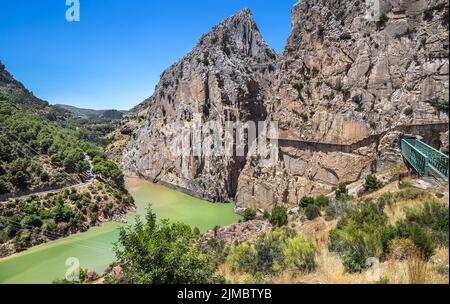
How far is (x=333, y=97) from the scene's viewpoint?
3425 centimetres

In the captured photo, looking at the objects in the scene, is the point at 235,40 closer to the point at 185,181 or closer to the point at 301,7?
the point at 301,7

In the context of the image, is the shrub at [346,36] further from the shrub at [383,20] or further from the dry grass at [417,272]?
the dry grass at [417,272]

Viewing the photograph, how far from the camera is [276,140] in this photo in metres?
39.5

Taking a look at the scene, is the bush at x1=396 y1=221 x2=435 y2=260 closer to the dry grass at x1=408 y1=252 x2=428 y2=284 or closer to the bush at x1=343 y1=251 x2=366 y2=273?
the dry grass at x1=408 y1=252 x2=428 y2=284

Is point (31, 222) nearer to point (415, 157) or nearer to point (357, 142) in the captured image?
point (357, 142)

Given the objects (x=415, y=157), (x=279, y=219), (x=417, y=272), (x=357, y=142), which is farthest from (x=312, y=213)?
(x=417, y=272)

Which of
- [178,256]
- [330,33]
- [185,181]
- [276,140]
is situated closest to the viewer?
[178,256]

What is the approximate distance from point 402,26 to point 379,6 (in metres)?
3.27

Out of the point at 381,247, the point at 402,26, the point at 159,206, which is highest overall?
the point at 402,26

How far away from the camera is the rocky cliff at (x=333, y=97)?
2795 centimetres

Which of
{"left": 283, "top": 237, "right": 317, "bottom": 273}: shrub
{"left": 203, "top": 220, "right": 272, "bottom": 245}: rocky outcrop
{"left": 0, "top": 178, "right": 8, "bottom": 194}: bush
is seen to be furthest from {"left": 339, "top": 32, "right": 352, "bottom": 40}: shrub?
{"left": 0, "top": 178, "right": 8, "bottom": 194}: bush

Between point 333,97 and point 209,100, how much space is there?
25.9 meters

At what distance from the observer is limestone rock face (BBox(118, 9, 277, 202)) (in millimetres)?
53531
